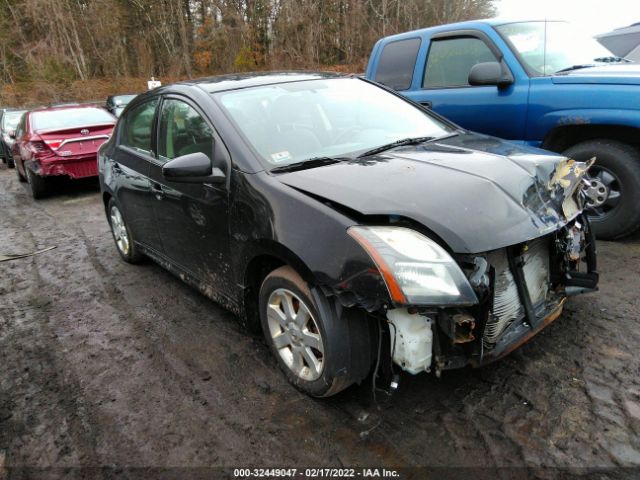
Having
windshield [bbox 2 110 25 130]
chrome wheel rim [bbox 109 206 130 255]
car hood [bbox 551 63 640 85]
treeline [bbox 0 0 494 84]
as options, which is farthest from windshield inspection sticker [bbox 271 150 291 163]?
treeline [bbox 0 0 494 84]

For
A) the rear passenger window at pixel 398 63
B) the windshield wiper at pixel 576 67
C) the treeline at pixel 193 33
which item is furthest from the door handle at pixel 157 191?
the treeline at pixel 193 33

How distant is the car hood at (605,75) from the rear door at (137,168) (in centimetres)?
353

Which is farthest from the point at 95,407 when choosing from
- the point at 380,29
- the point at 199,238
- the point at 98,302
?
the point at 380,29

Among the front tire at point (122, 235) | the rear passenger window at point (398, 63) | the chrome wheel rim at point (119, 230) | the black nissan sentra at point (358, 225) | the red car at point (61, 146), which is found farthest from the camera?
the red car at point (61, 146)

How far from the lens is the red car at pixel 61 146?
8344mm

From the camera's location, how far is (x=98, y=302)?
422 centimetres

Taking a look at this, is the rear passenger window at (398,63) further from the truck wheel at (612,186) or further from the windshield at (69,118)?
the windshield at (69,118)

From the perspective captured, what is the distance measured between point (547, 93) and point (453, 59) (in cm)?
117

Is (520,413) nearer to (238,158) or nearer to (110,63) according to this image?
(238,158)

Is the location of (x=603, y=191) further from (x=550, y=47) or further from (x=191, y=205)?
(x=191, y=205)

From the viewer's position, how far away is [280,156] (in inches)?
114

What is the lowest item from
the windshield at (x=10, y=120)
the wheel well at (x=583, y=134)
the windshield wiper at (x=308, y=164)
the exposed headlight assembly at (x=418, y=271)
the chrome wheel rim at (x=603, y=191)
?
the chrome wheel rim at (x=603, y=191)

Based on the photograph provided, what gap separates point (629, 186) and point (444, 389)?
9.00 feet

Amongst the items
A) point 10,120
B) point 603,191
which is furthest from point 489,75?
point 10,120
